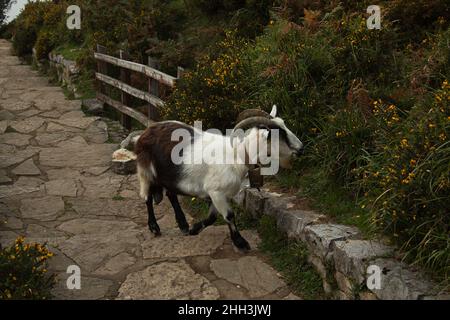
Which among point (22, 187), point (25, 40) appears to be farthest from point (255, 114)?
point (25, 40)

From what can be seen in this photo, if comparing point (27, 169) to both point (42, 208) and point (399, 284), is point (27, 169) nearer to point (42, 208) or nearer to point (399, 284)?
point (42, 208)

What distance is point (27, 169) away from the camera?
8859mm

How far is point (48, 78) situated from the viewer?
629 inches

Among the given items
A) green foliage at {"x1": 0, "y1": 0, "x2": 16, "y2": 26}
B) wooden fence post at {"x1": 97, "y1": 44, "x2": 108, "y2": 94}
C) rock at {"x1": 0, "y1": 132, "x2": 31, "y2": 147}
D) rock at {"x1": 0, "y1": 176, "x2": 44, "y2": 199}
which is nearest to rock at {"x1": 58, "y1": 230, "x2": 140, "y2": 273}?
rock at {"x1": 0, "y1": 176, "x2": 44, "y2": 199}

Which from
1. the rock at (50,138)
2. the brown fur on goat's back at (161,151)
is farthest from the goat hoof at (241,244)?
the rock at (50,138)

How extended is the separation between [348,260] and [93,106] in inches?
354

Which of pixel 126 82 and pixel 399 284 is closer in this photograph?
pixel 399 284

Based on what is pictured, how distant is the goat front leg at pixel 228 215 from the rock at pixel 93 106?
7.42m

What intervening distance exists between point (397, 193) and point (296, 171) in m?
2.13

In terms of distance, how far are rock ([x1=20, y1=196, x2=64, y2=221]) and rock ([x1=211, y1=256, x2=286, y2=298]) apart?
269cm

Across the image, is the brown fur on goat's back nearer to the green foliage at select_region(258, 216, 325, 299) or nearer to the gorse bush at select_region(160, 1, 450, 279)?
the green foliage at select_region(258, 216, 325, 299)

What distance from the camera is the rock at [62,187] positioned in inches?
309

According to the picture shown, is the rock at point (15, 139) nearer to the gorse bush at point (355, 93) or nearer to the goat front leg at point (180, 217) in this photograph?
the gorse bush at point (355, 93)

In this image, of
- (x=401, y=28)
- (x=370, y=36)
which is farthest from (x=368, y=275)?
(x=401, y=28)
